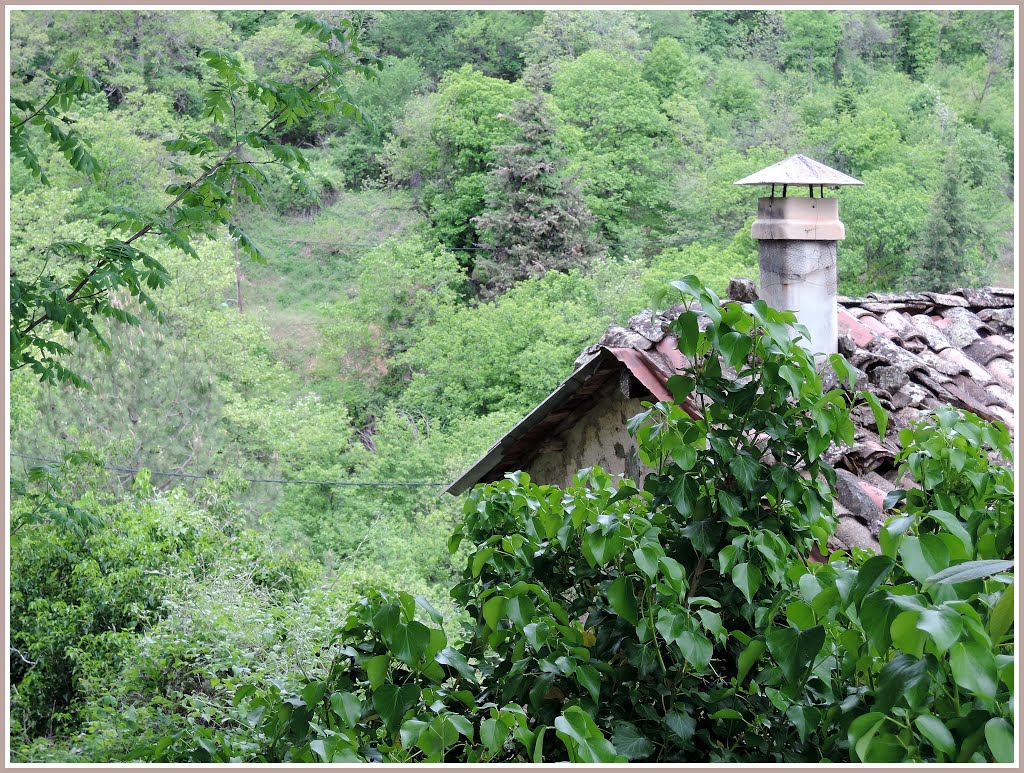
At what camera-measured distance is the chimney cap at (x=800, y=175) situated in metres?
3.90

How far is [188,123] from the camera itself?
22.9m

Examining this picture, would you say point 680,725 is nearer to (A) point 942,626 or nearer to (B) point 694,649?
(B) point 694,649

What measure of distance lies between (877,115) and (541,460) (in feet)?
80.6

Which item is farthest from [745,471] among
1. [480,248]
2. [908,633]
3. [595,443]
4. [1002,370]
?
[480,248]

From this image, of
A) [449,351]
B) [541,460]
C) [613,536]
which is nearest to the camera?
[613,536]

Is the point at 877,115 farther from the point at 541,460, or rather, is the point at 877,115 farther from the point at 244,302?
the point at 541,460

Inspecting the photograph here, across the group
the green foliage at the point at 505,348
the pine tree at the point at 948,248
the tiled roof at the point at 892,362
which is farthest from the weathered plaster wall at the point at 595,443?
the pine tree at the point at 948,248

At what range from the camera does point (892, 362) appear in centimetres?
365

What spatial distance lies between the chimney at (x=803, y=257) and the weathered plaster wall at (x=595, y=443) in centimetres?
74

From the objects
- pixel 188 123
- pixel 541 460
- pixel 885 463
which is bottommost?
pixel 541 460

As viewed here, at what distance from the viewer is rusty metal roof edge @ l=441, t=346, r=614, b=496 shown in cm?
356

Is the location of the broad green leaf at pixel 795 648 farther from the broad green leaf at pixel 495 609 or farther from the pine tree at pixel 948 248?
the pine tree at pixel 948 248

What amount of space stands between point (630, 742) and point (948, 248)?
73.0ft

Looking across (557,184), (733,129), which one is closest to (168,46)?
(557,184)
